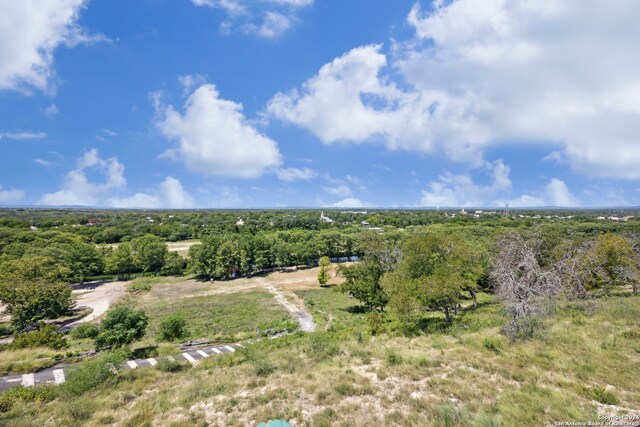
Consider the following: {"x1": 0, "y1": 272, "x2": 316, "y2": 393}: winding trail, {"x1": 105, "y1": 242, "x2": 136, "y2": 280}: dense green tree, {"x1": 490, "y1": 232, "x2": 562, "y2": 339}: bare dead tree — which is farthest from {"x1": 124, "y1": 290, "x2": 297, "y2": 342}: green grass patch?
{"x1": 105, "y1": 242, "x2": 136, "y2": 280}: dense green tree

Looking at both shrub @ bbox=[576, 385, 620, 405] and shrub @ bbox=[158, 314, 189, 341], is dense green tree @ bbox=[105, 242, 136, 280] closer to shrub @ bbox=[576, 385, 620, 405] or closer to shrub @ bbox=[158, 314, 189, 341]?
shrub @ bbox=[158, 314, 189, 341]

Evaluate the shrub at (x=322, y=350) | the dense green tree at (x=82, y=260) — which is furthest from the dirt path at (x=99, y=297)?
the shrub at (x=322, y=350)

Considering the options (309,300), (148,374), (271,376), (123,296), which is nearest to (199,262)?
(123,296)

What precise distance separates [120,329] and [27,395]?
10451 millimetres

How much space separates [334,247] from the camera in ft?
273

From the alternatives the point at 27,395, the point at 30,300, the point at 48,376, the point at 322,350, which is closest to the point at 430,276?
the point at 322,350

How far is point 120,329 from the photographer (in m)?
23.5

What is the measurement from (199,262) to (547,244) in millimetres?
64590

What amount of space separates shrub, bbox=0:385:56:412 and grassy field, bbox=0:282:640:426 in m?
0.32

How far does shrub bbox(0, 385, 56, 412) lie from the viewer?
42.4 feet

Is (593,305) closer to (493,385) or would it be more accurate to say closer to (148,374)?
(493,385)

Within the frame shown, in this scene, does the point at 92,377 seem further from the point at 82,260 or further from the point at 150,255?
the point at 82,260

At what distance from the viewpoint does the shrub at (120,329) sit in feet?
75.4

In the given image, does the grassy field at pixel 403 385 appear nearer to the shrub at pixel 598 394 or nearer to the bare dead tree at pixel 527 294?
the shrub at pixel 598 394
